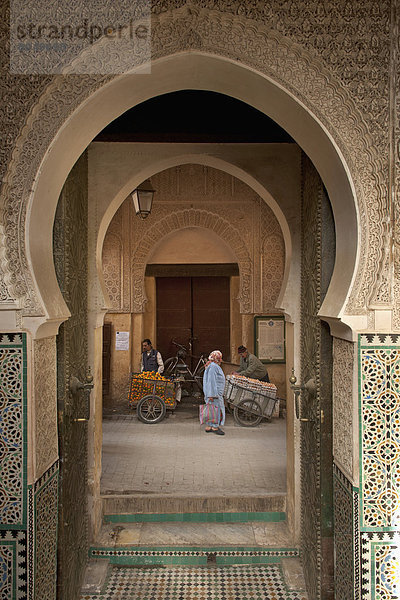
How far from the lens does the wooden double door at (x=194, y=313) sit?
7.64m

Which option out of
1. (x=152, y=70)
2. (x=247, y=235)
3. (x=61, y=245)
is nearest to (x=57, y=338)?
(x=61, y=245)

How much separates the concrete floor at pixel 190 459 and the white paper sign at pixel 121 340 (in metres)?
0.96

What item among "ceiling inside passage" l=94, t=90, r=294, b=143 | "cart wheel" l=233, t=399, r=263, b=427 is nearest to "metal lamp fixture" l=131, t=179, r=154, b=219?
"ceiling inside passage" l=94, t=90, r=294, b=143

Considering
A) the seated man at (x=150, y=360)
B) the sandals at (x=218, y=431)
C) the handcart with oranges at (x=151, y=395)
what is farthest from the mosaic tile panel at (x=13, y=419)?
the seated man at (x=150, y=360)

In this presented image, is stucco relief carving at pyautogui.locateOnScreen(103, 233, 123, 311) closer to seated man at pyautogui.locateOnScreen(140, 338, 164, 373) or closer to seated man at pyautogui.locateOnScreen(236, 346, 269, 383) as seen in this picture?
seated man at pyautogui.locateOnScreen(140, 338, 164, 373)

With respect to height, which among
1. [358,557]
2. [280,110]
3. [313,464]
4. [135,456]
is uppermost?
[280,110]

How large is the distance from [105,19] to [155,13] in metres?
0.21

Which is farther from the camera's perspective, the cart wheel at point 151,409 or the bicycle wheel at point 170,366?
the bicycle wheel at point 170,366

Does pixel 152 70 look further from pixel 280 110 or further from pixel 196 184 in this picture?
pixel 196 184

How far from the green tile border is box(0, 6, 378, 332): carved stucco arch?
207 centimetres

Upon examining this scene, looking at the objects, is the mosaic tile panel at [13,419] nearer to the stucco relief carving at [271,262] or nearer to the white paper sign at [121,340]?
the white paper sign at [121,340]

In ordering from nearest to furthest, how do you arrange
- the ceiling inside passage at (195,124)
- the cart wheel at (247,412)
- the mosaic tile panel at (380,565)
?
1. the mosaic tile panel at (380,565)
2. the ceiling inside passage at (195,124)
3. the cart wheel at (247,412)

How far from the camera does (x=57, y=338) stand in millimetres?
2615

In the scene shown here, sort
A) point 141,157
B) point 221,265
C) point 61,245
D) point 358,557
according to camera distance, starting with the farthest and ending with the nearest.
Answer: point 221,265
point 141,157
point 61,245
point 358,557
